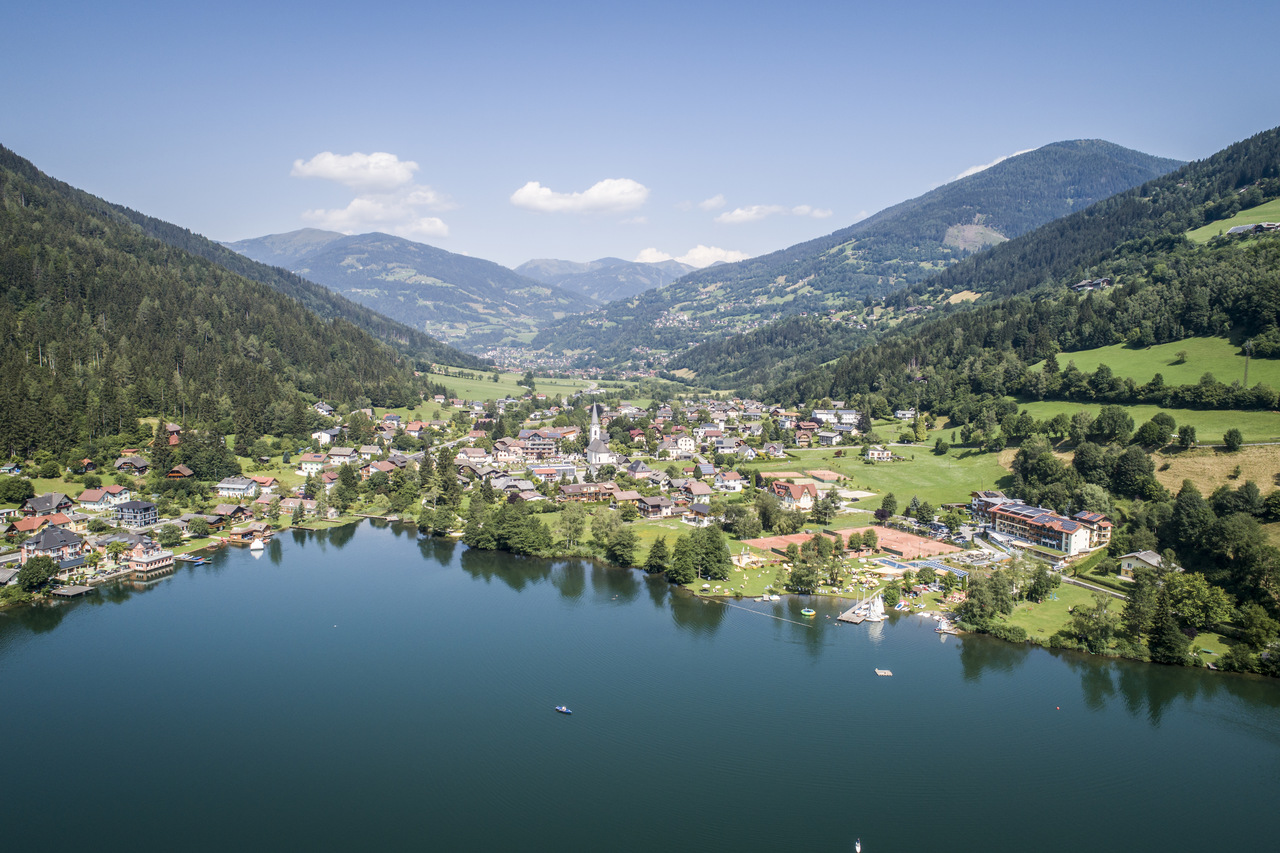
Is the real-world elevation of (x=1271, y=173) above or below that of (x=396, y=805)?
above

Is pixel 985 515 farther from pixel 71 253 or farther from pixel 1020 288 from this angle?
pixel 71 253

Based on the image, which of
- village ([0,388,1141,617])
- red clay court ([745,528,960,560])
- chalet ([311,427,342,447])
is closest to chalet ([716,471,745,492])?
village ([0,388,1141,617])

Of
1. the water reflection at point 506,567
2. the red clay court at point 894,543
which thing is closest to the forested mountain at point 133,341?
the water reflection at point 506,567

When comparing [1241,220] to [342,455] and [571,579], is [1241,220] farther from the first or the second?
[342,455]

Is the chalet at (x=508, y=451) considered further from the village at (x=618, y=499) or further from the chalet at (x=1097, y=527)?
the chalet at (x=1097, y=527)

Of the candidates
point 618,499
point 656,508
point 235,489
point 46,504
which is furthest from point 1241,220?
point 46,504

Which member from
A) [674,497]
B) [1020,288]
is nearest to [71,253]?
[674,497]

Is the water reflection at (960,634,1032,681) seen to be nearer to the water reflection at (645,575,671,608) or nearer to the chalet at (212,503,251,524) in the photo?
the water reflection at (645,575,671,608)
